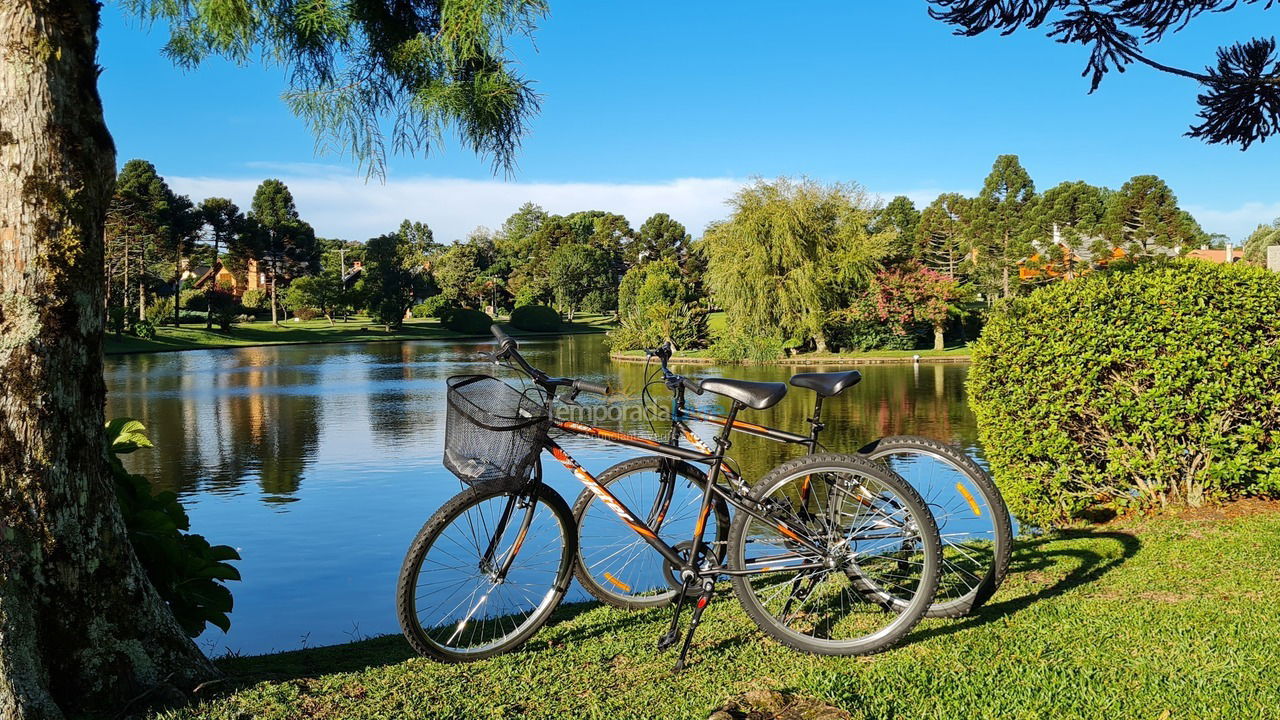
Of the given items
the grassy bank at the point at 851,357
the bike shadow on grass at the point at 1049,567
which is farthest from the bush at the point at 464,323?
the bike shadow on grass at the point at 1049,567

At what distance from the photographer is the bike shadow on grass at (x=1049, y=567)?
3.52m

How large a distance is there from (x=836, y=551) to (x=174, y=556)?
2524 millimetres

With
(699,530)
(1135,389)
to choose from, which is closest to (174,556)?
(699,530)

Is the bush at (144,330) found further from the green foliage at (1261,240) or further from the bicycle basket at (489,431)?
the green foliage at (1261,240)

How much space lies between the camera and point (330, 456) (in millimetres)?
12125

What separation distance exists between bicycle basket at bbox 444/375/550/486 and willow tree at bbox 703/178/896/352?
93.0 feet

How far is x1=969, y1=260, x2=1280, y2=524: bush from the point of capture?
5.16 meters

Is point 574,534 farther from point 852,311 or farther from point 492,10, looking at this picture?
point 852,311

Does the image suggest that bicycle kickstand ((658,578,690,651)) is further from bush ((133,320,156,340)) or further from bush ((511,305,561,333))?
bush ((511,305,561,333))

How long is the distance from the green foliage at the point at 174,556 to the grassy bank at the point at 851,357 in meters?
27.0

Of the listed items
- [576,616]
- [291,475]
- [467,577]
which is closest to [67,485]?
[467,577]

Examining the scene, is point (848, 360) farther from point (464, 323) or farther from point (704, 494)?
point (464, 323)

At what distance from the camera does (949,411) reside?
51.4 feet

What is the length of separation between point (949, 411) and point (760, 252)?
635 inches
